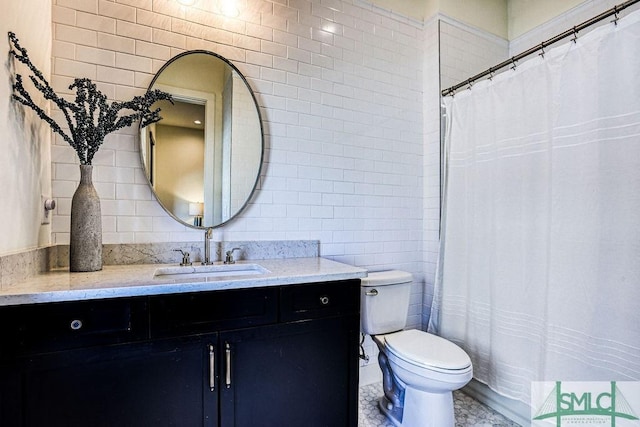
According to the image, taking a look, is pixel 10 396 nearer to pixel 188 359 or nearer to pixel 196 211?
pixel 188 359

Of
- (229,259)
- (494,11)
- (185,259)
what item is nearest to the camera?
(185,259)

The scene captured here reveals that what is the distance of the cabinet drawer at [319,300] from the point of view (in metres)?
1.36

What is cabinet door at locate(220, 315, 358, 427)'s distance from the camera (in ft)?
4.17

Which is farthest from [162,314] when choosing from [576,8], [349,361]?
[576,8]

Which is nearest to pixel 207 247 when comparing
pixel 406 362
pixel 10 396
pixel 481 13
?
pixel 10 396

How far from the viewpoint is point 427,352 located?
5.53 feet

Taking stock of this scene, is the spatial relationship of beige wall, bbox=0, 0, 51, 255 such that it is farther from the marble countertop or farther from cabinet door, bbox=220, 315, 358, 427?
cabinet door, bbox=220, 315, 358, 427

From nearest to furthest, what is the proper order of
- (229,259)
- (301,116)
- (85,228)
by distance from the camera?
(85,228), (229,259), (301,116)

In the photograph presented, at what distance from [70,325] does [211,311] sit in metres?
0.43

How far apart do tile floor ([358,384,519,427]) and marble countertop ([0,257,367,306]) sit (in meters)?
0.97

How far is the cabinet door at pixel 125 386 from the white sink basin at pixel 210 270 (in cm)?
40

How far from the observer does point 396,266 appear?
2355mm

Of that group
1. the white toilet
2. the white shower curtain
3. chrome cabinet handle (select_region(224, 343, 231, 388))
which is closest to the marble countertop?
chrome cabinet handle (select_region(224, 343, 231, 388))

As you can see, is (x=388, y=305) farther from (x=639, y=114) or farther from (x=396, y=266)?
(x=639, y=114)
